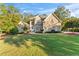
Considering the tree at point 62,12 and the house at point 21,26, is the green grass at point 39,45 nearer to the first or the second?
the house at point 21,26

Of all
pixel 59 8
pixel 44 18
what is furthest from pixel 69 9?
pixel 44 18

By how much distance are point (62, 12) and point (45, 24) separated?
174mm

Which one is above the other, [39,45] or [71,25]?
[71,25]

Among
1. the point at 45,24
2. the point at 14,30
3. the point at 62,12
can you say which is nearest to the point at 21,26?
the point at 14,30

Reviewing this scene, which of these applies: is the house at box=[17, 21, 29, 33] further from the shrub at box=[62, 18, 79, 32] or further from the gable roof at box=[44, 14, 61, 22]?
the shrub at box=[62, 18, 79, 32]

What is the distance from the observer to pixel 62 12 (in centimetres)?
176

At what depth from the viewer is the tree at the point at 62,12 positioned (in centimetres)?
173

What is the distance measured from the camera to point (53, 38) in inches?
68.7

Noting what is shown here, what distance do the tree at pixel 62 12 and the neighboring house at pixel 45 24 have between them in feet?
0.10

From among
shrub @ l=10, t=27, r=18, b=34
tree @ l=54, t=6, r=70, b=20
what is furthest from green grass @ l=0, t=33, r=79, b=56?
tree @ l=54, t=6, r=70, b=20

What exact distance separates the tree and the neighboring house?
32 mm

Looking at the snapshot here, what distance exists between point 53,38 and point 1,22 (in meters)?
0.45

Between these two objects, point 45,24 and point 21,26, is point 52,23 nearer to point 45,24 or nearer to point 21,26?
Answer: point 45,24

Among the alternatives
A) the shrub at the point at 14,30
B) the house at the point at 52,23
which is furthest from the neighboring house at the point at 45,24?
the shrub at the point at 14,30
